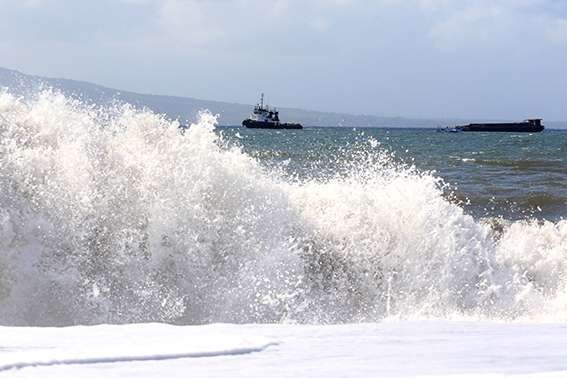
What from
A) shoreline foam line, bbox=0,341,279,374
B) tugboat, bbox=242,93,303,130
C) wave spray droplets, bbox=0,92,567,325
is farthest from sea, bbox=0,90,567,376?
tugboat, bbox=242,93,303,130

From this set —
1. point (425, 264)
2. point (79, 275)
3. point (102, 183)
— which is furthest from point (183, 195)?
point (425, 264)

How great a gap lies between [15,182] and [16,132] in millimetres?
766

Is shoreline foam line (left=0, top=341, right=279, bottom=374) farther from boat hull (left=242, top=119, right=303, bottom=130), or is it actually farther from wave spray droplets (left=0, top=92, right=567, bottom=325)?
boat hull (left=242, top=119, right=303, bottom=130)

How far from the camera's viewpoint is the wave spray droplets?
235 inches

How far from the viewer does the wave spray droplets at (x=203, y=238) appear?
5961 mm

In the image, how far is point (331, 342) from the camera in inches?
89.0

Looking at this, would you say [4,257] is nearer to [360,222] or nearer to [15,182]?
[15,182]

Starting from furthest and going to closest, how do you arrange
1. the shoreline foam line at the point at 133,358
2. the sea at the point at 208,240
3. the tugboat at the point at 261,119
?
the tugboat at the point at 261,119, the sea at the point at 208,240, the shoreline foam line at the point at 133,358

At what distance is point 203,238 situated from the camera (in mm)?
6496

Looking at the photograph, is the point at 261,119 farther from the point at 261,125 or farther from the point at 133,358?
the point at 133,358

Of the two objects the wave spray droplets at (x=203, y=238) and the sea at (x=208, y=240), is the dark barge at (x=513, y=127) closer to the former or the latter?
the sea at (x=208, y=240)

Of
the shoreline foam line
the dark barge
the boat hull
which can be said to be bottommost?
the boat hull

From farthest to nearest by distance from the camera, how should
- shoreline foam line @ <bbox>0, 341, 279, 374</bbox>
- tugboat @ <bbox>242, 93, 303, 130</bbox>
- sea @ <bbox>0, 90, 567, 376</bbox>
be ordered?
tugboat @ <bbox>242, 93, 303, 130</bbox>
sea @ <bbox>0, 90, 567, 376</bbox>
shoreline foam line @ <bbox>0, 341, 279, 374</bbox>

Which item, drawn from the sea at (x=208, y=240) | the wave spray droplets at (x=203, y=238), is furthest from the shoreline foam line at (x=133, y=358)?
the wave spray droplets at (x=203, y=238)
